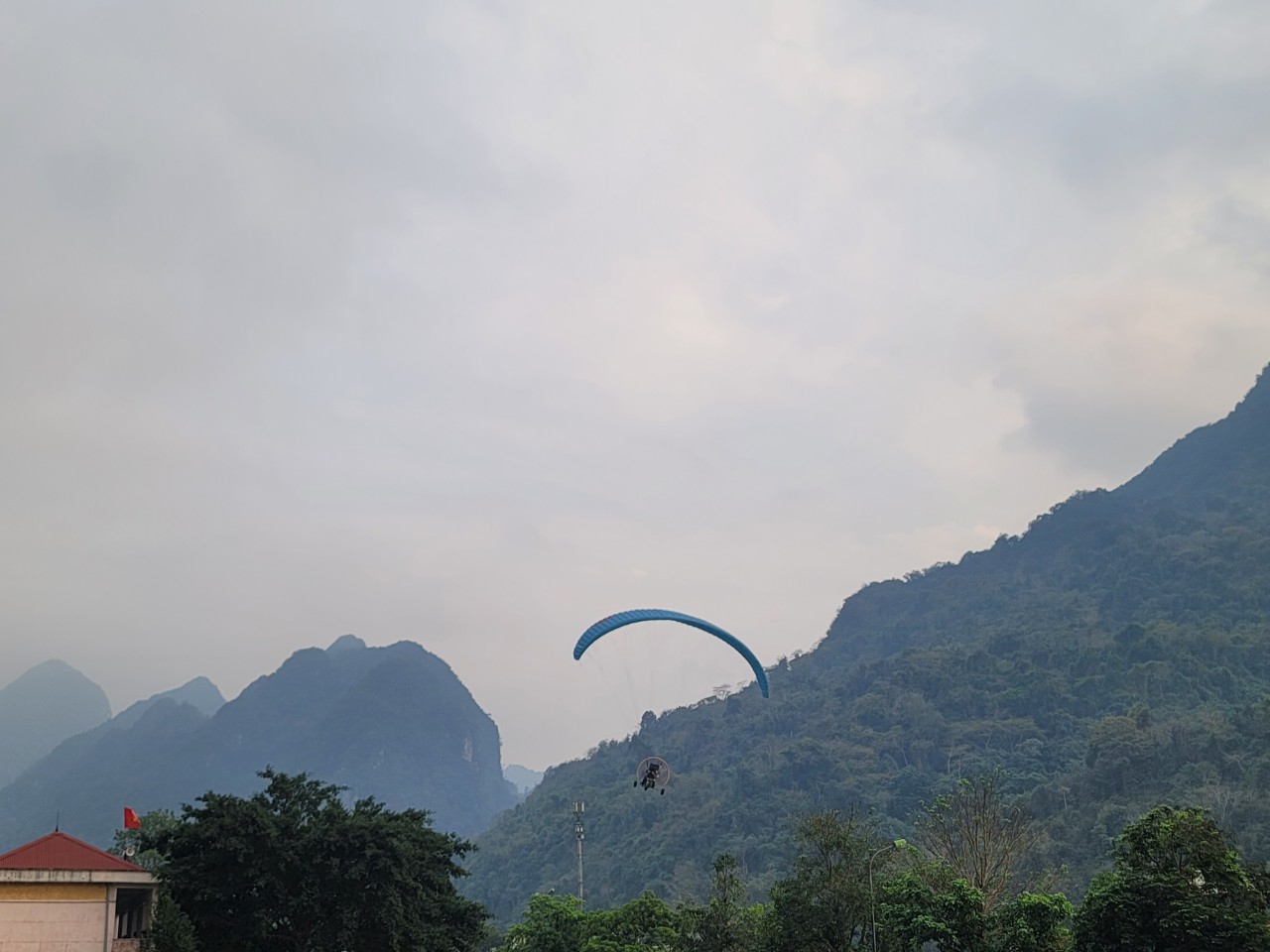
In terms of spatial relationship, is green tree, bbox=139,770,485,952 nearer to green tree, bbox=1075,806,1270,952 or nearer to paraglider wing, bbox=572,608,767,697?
paraglider wing, bbox=572,608,767,697

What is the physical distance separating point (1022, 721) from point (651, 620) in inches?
3373

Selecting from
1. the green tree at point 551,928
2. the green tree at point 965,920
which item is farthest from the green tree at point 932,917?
the green tree at point 551,928

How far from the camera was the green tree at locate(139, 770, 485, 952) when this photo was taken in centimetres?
2652

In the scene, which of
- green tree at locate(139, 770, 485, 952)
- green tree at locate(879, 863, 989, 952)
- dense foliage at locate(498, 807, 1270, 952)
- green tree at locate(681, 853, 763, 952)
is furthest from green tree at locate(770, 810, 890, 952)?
green tree at locate(139, 770, 485, 952)

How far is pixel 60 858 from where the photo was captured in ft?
82.9

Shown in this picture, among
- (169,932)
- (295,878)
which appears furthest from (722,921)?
(169,932)

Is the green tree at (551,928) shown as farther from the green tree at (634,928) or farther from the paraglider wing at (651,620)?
the paraglider wing at (651,620)

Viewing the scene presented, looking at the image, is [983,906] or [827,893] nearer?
[983,906]

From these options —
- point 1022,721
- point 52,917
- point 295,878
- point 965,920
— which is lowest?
point 965,920

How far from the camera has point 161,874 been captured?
87.0 ft

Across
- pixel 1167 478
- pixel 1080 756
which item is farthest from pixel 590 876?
pixel 1167 478

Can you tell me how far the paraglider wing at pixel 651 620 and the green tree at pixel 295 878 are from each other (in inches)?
278

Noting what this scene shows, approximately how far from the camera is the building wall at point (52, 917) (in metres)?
24.3

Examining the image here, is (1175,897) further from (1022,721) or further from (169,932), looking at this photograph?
(1022,721)
